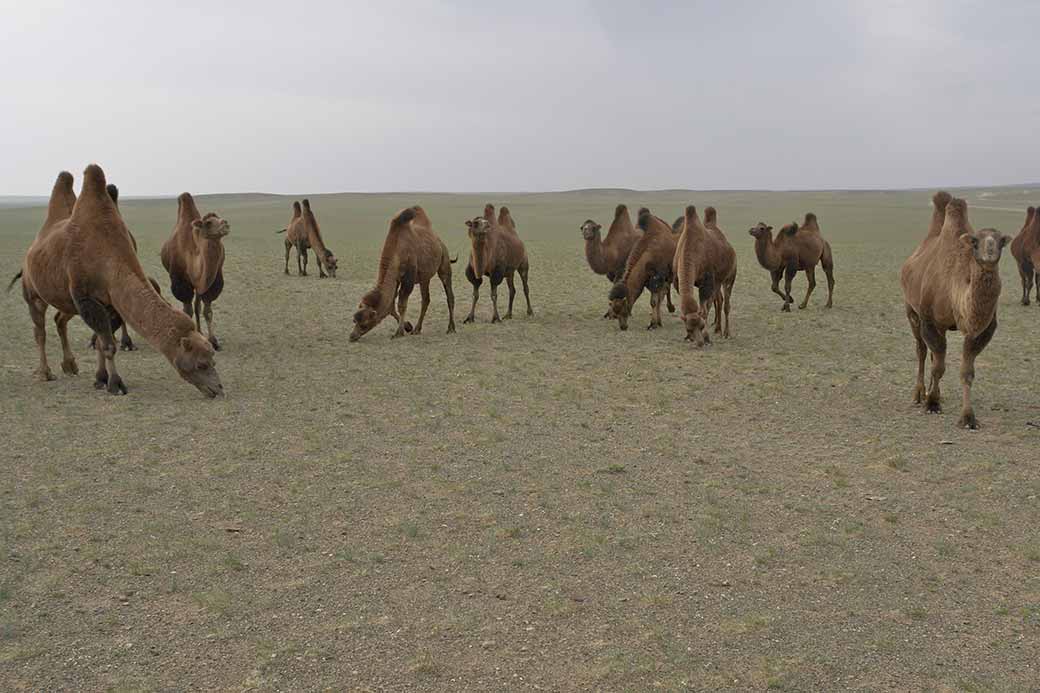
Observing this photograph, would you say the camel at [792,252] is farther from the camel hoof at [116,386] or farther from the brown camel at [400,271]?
the camel hoof at [116,386]

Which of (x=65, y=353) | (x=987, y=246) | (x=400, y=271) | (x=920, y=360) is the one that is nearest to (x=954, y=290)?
(x=987, y=246)

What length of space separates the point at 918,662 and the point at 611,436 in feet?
13.6

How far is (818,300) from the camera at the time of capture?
18.2 m

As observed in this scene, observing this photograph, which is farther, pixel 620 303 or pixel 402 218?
pixel 620 303

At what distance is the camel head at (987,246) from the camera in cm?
727

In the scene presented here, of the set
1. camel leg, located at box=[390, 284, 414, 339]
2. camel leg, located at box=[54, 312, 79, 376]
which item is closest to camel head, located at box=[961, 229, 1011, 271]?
camel leg, located at box=[390, 284, 414, 339]

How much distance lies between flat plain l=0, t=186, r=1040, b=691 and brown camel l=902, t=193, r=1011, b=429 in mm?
563

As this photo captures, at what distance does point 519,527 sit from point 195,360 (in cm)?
462

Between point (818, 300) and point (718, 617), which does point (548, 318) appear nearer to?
point (818, 300)

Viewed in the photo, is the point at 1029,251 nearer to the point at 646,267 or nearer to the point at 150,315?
the point at 646,267

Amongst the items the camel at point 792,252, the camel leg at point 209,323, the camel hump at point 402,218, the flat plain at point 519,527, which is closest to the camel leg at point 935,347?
the flat plain at point 519,527

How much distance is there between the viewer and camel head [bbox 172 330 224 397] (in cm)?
888

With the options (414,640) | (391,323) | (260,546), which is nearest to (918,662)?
(414,640)

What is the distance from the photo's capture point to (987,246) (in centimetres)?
730
